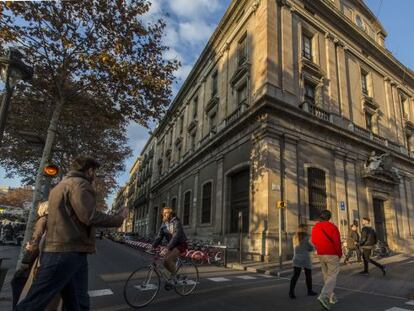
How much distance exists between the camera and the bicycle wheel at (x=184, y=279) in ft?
21.1

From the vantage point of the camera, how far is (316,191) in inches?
675

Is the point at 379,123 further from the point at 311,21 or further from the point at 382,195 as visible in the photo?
the point at 311,21

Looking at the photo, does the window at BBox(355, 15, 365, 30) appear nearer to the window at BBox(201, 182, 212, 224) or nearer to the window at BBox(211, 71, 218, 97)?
the window at BBox(211, 71, 218, 97)

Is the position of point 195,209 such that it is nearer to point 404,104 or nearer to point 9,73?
point 9,73

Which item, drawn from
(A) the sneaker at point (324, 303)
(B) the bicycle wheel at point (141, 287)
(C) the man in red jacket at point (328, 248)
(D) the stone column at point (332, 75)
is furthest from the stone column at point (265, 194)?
(B) the bicycle wheel at point (141, 287)

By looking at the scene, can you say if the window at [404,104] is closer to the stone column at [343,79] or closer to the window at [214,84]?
the stone column at [343,79]

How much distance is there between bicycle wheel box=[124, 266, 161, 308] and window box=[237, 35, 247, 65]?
17.0m

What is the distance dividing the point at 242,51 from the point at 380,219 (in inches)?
583

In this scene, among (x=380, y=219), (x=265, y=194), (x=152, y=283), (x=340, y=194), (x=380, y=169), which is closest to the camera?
(x=152, y=283)

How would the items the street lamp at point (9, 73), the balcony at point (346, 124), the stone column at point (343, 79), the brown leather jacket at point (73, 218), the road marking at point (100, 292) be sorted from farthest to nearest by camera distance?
the stone column at point (343, 79) < the balcony at point (346, 124) < the road marking at point (100, 292) < the street lamp at point (9, 73) < the brown leather jacket at point (73, 218)

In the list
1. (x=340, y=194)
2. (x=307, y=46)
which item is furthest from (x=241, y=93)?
(x=340, y=194)

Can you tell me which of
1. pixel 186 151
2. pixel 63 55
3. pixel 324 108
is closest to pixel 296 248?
pixel 63 55

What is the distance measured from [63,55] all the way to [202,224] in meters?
15.6

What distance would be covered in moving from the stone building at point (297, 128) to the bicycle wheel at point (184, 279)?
806cm
